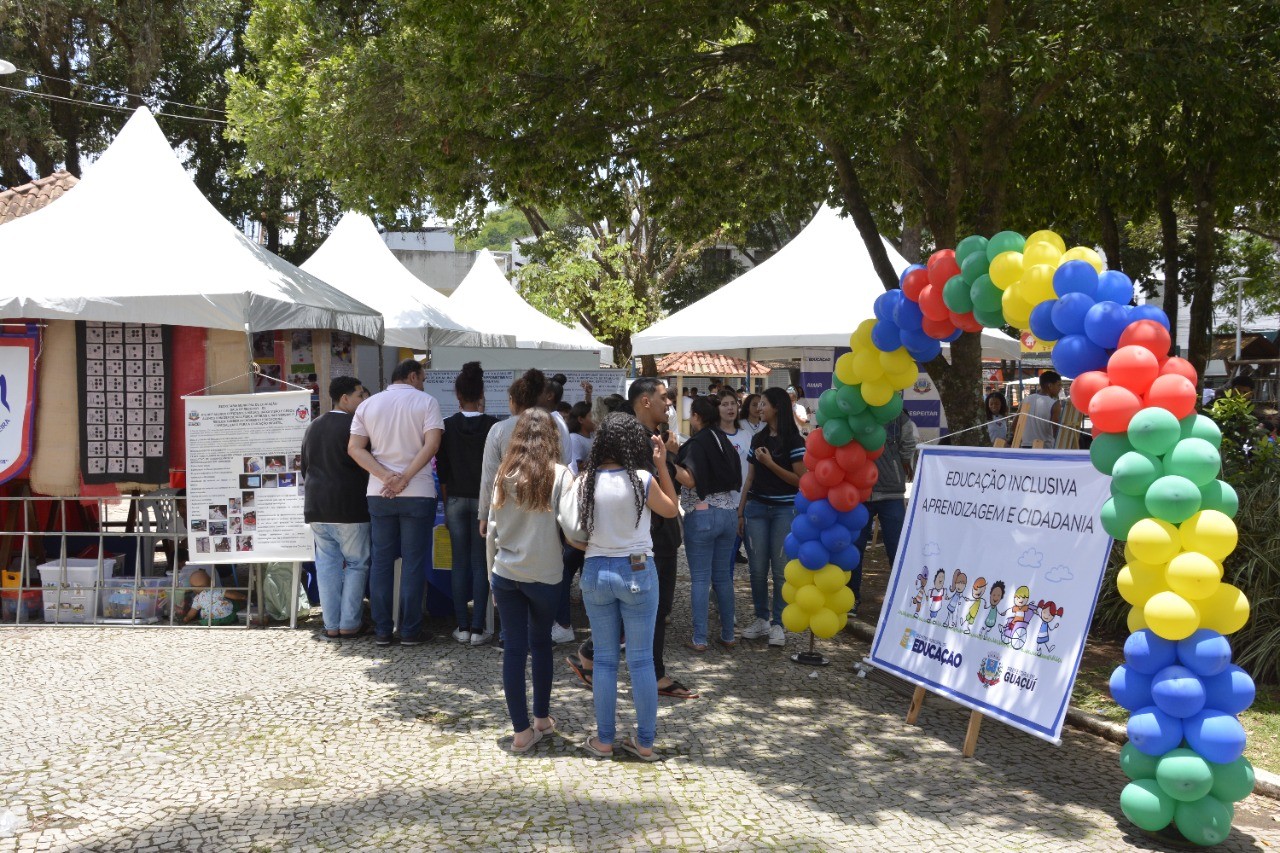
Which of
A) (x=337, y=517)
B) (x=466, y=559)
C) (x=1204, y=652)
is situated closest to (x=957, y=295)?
(x=1204, y=652)

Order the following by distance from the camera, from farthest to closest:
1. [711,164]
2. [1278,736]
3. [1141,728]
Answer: [711,164] < [1278,736] < [1141,728]

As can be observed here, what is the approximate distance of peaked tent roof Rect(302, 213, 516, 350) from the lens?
14477 mm

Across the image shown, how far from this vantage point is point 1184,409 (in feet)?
15.1

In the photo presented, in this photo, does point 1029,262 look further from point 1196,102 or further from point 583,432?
point 1196,102

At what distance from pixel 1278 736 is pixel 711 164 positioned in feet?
25.1

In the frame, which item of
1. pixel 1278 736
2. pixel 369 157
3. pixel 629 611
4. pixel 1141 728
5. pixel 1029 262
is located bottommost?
pixel 1278 736

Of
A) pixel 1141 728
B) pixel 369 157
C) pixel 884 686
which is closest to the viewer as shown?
pixel 1141 728

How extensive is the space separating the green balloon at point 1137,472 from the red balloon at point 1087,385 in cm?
34

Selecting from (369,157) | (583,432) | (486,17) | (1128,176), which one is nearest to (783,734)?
(583,432)

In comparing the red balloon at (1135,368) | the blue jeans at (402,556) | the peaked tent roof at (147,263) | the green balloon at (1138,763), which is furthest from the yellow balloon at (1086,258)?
the peaked tent roof at (147,263)

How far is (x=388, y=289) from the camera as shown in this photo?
14.9 meters

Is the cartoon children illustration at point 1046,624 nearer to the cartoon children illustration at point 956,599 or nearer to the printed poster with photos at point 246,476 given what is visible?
the cartoon children illustration at point 956,599

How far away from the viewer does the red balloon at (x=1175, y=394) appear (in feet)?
15.0

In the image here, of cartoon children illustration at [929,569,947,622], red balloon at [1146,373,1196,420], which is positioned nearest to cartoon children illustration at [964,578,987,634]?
cartoon children illustration at [929,569,947,622]
